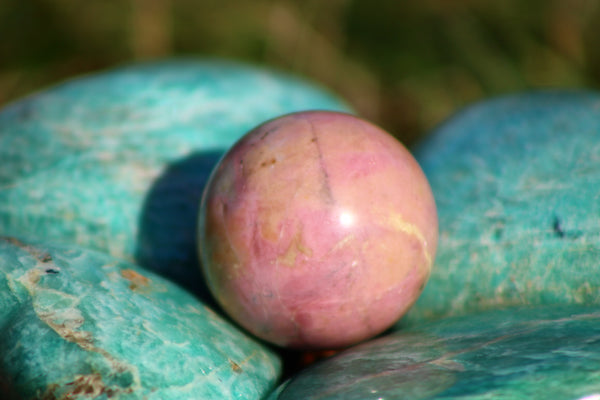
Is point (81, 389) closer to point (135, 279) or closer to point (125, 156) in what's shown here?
point (135, 279)

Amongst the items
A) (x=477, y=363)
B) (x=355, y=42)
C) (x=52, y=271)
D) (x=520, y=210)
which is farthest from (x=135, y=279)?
(x=355, y=42)

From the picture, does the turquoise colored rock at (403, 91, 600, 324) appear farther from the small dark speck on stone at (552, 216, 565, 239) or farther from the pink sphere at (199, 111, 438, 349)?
the pink sphere at (199, 111, 438, 349)

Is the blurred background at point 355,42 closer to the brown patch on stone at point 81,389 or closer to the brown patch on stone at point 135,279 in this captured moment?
the brown patch on stone at point 135,279

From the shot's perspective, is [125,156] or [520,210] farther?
[125,156]

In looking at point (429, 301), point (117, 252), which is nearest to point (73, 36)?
point (117, 252)

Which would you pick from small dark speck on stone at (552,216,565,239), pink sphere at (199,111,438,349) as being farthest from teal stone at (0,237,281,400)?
small dark speck on stone at (552,216,565,239)

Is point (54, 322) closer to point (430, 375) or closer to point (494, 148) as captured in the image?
point (430, 375)
